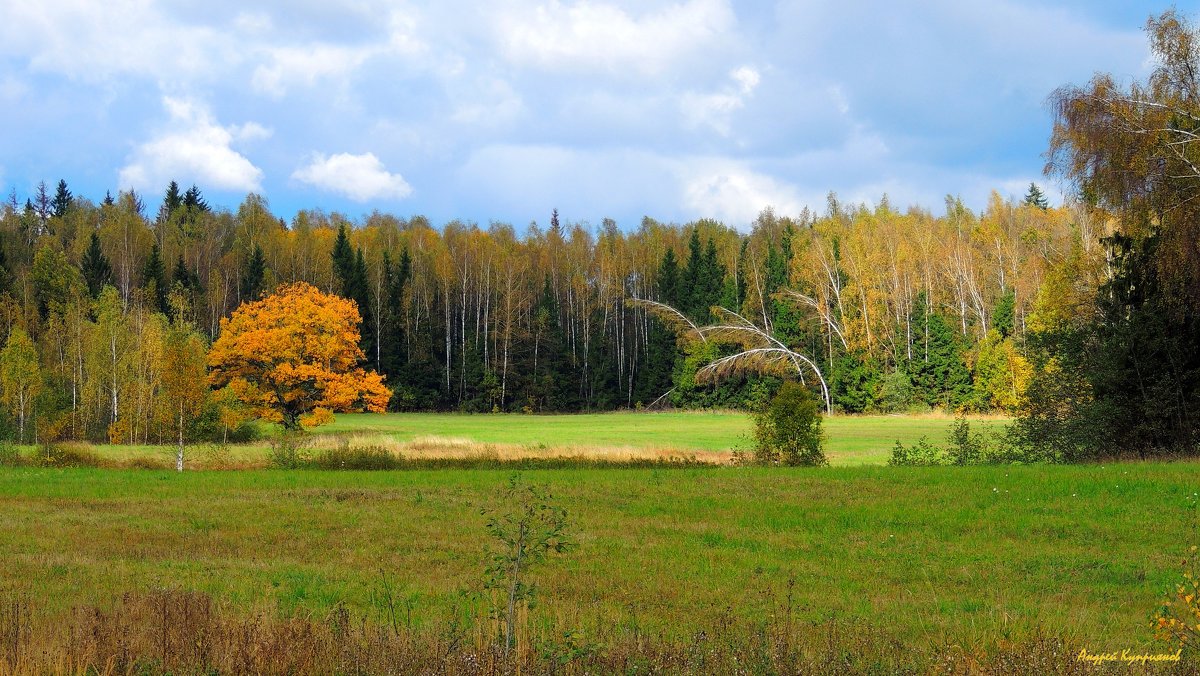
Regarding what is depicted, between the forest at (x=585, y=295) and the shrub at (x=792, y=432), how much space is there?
3855 centimetres

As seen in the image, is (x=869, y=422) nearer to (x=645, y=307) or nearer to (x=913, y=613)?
(x=645, y=307)

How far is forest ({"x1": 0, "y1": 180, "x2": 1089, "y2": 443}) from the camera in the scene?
74875mm

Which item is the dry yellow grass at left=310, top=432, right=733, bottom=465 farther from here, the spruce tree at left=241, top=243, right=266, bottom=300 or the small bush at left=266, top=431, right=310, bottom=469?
the spruce tree at left=241, top=243, right=266, bottom=300

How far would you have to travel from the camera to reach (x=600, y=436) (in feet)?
167

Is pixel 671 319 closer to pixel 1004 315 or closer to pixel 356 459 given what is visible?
pixel 1004 315

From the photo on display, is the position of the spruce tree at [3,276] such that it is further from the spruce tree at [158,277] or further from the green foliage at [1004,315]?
the green foliage at [1004,315]

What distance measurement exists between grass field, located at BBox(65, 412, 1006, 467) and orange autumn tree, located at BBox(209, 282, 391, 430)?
8.22ft

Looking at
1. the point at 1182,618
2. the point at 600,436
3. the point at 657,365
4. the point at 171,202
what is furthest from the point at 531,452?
the point at 171,202

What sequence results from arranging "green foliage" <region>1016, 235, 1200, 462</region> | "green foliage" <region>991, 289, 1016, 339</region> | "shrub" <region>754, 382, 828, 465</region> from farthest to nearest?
"green foliage" <region>991, 289, 1016, 339</region>, "shrub" <region>754, 382, 828, 465</region>, "green foliage" <region>1016, 235, 1200, 462</region>

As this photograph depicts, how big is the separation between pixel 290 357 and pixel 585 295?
154ft

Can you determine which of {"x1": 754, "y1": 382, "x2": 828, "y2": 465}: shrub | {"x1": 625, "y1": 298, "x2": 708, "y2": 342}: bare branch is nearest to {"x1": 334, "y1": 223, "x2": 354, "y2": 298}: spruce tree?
{"x1": 625, "y1": 298, "x2": 708, "y2": 342}: bare branch

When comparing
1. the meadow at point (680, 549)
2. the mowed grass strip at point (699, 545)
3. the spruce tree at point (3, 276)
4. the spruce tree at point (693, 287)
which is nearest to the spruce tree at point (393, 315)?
the spruce tree at point (693, 287)

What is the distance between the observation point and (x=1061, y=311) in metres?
31.3

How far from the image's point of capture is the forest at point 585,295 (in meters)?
74.9
